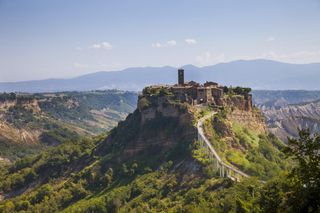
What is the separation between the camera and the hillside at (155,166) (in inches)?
2621

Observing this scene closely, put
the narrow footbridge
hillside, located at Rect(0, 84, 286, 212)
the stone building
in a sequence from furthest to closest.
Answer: the stone building, hillside, located at Rect(0, 84, 286, 212), the narrow footbridge

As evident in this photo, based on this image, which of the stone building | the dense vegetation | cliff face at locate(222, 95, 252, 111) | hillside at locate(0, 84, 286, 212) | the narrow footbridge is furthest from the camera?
cliff face at locate(222, 95, 252, 111)

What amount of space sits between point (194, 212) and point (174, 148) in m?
26.4

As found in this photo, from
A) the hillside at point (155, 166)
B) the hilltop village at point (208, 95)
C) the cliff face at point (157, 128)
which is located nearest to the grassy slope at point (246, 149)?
the hillside at point (155, 166)

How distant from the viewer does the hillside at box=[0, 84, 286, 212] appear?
6656cm

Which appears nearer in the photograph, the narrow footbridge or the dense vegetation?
the dense vegetation

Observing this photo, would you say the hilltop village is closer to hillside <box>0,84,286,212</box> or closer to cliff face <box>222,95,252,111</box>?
cliff face <box>222,95,252,111</box>

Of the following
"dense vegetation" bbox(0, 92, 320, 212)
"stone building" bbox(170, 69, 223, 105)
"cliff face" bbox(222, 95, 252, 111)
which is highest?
"stone building" bbox(170, 69, 223, 105)

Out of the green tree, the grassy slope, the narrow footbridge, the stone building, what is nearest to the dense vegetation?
the grassy slope

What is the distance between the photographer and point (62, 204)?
84438 mm

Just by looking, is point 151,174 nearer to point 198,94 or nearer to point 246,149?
point 246,149

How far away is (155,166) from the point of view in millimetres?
78688

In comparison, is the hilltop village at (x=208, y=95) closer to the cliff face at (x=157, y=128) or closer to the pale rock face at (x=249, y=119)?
the pale rock face at (x=249, y=119)

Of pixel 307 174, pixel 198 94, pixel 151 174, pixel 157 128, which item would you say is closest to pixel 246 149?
pixel 198 94
